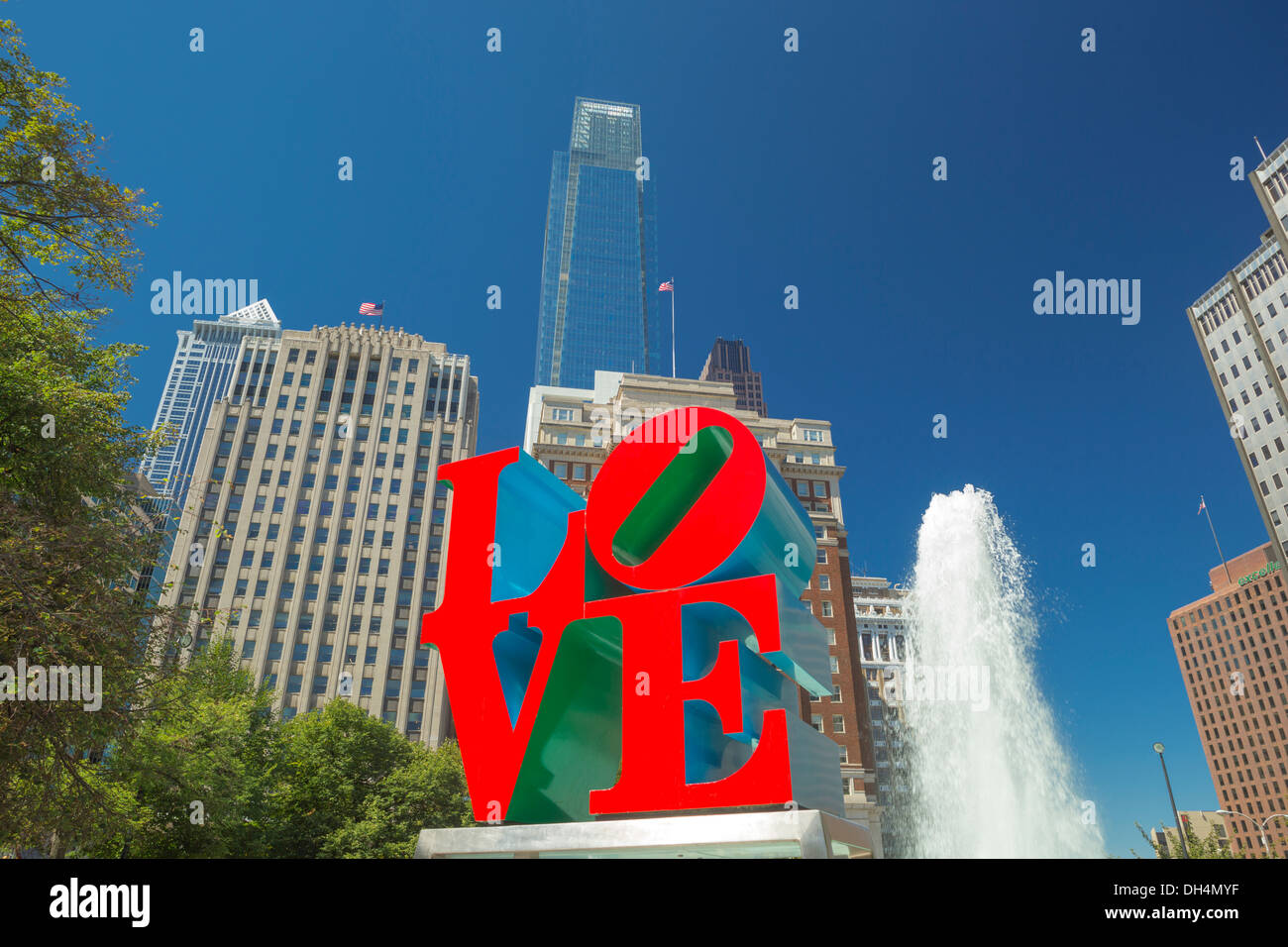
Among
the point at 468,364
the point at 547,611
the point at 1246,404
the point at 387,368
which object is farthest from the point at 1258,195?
the point at 547,611

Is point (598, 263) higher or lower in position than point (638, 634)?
higher

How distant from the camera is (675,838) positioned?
1054 cm

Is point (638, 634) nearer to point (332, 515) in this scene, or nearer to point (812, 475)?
point (812, 475)

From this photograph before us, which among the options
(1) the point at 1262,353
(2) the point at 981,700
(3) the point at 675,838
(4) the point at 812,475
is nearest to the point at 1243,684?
(1) the point at 1262,353

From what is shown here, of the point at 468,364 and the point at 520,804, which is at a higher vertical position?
the point at 468,364

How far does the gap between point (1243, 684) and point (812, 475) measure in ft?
320

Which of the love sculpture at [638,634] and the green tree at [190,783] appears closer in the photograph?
the love sculpture at [638,634]

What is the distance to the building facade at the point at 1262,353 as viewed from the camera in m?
86.2

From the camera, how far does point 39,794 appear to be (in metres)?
13.9

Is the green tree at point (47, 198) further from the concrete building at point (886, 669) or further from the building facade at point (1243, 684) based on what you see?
the building facade at point (1243, 684)

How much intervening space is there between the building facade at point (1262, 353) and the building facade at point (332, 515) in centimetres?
8809

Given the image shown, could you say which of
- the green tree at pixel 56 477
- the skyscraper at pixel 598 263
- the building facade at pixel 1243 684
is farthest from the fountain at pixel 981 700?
the skyscraper at pixel 598 263
